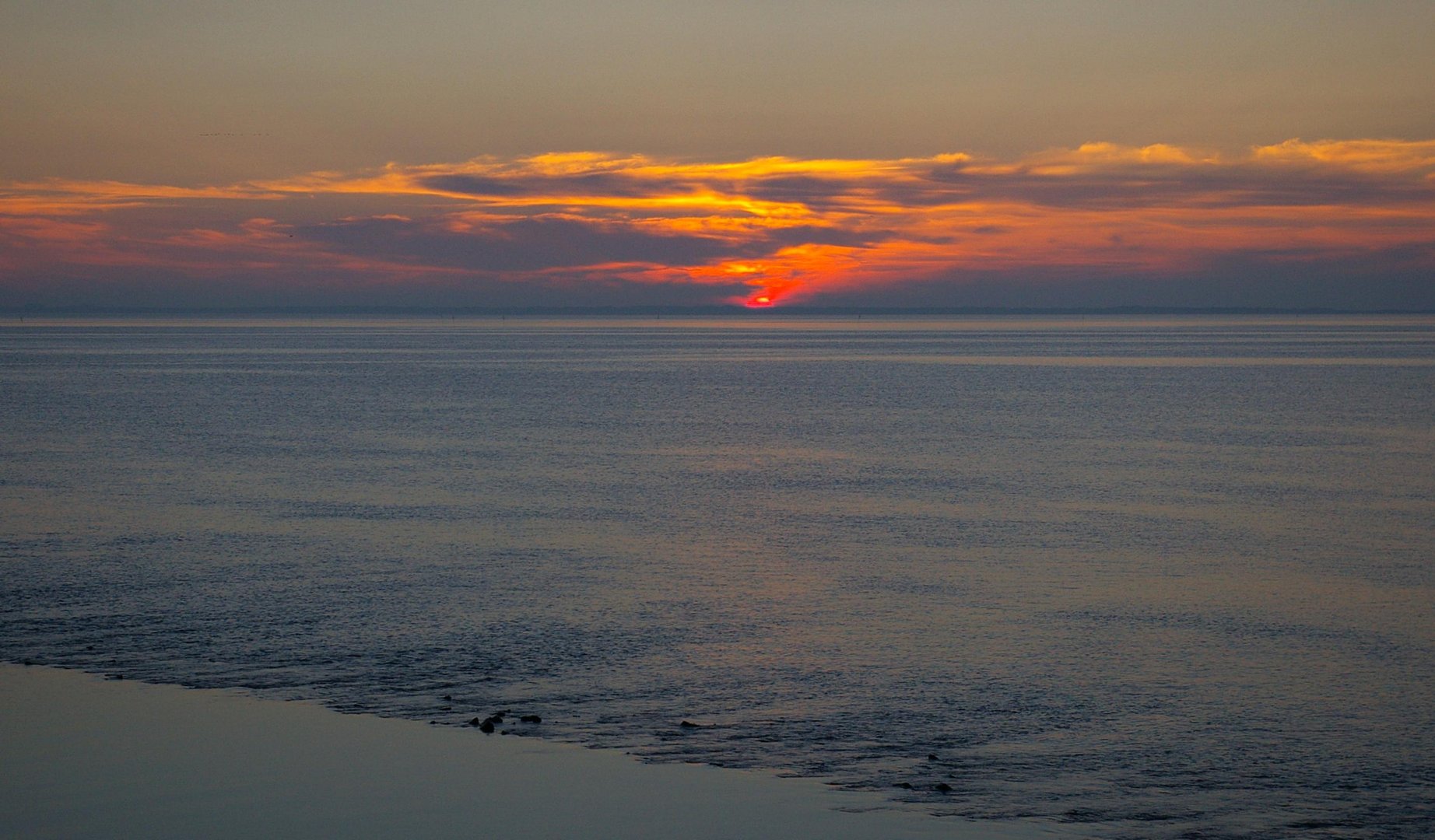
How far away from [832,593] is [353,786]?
920cm

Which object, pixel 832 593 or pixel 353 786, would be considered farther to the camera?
pixel 832 593

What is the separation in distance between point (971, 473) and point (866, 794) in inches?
936

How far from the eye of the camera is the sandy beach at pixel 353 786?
1077 centimetres

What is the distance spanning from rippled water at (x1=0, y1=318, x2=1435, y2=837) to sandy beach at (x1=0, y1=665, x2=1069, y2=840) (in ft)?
1.93

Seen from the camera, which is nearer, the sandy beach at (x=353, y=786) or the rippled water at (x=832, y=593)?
the sandy beach at (x=353, y=786)

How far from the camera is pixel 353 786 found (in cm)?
1173

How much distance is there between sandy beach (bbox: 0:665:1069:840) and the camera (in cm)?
1077

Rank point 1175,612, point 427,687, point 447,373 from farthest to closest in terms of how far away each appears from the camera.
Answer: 1. point 447,373
2. point 1175,612
3. point 427,687

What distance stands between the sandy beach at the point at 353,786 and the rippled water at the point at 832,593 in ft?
1.93

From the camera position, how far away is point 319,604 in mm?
18578

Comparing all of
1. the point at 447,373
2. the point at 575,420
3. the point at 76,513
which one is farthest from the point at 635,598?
the point at 447,373

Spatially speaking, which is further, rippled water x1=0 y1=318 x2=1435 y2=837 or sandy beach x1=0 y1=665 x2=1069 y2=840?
rippled water x1=0 y1=318 x2=1435 y2=837

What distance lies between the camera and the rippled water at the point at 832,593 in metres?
12.7

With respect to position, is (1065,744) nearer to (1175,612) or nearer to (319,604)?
(1175,612)
